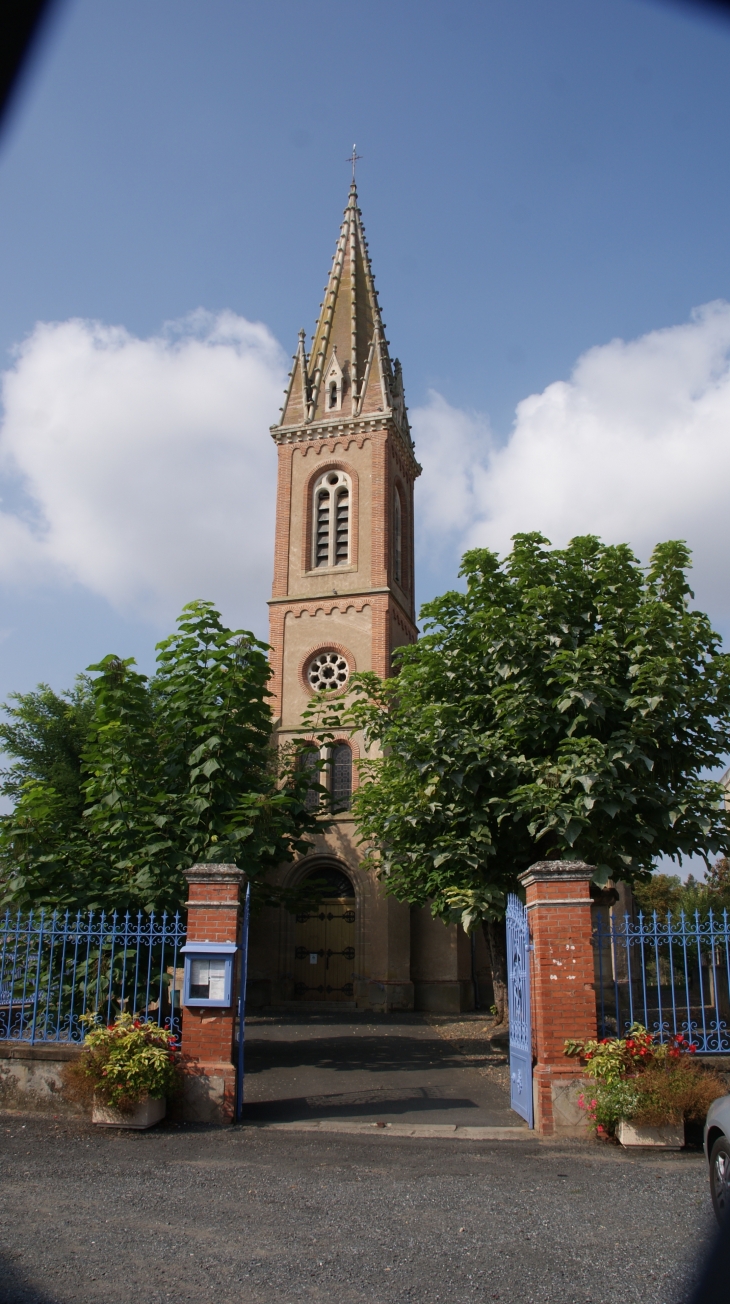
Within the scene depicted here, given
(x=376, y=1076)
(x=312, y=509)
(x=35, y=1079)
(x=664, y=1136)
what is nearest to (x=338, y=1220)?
(x=664, y=1136)

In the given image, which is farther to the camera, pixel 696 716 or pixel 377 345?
pixel 377 345

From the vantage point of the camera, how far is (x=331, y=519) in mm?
29969

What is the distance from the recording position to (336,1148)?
28.4 feet

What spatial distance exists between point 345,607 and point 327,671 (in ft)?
6.59

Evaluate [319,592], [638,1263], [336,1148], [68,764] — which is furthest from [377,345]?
[638,1263]

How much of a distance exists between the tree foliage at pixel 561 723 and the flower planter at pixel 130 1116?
526 cm

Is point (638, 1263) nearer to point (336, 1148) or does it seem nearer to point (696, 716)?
point (336, 1148)

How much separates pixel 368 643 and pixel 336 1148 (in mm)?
19749

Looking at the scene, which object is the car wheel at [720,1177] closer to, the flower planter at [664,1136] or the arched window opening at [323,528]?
the flower planter at [664,1136]

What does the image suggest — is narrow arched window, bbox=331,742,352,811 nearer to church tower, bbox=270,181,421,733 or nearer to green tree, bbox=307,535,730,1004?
church tower, bbox=270,181,421,733

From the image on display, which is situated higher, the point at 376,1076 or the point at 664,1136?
the point at 664,1136

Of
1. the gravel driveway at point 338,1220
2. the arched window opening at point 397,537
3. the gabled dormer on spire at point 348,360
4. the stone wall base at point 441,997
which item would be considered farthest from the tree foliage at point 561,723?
the gabled dormer on spire at point 348,360

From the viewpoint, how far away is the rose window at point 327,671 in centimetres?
2772

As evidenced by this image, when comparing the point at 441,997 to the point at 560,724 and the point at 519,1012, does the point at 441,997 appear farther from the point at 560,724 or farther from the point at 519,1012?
the point at 519,1012
